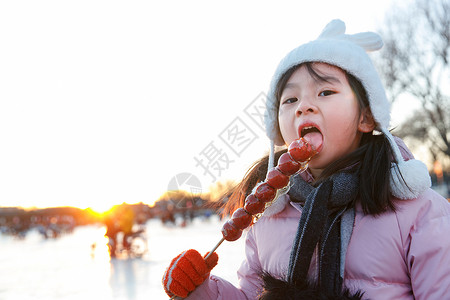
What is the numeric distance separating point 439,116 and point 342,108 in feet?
47.4

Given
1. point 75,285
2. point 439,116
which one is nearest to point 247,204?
point 75,285

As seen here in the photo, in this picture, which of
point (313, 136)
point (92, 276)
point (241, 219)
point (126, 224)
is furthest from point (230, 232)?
point (126, 224)

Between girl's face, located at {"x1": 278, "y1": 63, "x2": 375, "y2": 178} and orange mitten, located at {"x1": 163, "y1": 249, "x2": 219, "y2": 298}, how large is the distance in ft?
2.14

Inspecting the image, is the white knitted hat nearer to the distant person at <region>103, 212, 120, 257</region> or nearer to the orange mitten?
the orange mitten

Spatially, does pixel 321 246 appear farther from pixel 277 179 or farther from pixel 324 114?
pixel 324 114

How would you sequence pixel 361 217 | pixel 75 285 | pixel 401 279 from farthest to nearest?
pixel 75 285
pixel 361 217
pixel 401 279

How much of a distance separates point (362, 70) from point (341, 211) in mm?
655

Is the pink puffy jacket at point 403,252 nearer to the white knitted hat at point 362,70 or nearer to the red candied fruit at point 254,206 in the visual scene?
the white knitted hat at point 362,70

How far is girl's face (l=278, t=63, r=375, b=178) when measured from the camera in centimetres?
174

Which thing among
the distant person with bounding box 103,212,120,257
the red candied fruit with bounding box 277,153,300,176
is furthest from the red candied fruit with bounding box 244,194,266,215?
the distant person with bounding box 103,212,120,257

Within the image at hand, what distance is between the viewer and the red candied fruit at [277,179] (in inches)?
67.7

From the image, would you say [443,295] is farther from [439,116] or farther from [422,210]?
[439,116]

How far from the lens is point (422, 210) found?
159 cm

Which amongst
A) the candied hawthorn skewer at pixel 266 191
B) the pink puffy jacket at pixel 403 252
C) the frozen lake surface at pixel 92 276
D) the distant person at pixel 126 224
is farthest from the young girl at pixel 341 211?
the distant person at pixel 126 224
